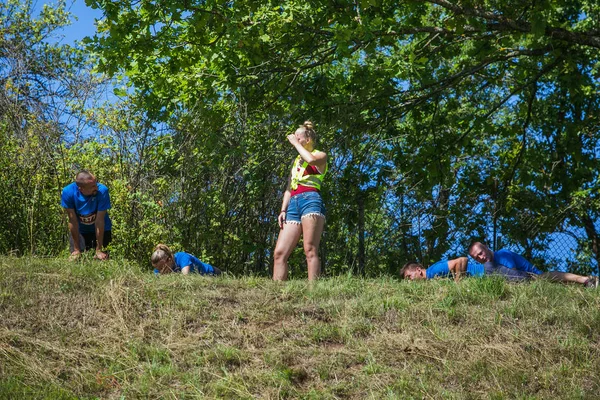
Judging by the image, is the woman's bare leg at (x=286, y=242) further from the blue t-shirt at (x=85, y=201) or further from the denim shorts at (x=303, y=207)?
the blue t-shirt at (x=85, y=201)

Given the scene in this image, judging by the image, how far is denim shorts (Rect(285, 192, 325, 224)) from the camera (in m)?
7.23

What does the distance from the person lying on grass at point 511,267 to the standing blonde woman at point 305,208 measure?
6.44 feet

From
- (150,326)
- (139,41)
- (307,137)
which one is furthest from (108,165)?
(150,326)

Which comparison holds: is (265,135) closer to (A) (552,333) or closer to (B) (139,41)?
(B) (139,41)

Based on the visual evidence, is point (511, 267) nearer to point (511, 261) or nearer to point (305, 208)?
point (511, 261)

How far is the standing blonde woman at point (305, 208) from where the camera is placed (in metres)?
7.23

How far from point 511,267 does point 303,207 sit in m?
2.60

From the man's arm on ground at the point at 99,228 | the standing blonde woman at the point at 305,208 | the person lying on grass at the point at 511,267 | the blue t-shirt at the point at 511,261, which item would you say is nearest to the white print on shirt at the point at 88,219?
the man's arm on ground at the point at 99,228

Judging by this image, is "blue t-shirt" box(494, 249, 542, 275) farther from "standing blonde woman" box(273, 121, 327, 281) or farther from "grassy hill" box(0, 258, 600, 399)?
"standing blonde woman" box(273, 121, 327, 281)

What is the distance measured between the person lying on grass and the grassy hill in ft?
2.97

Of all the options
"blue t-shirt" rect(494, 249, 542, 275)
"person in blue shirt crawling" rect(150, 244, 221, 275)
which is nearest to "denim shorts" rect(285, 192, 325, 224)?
"person in blue shirt crawling" rect(150, 244, 221, 275)

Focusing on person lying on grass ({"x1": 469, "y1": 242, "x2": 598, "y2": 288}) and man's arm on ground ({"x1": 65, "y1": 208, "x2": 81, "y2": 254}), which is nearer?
person lying on grass ({"x1": 469, "y1": 242, "x2": 598, "y2": 288})

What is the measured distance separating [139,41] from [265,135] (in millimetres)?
2088

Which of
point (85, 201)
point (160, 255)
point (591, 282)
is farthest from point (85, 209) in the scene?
point (591, 282)
